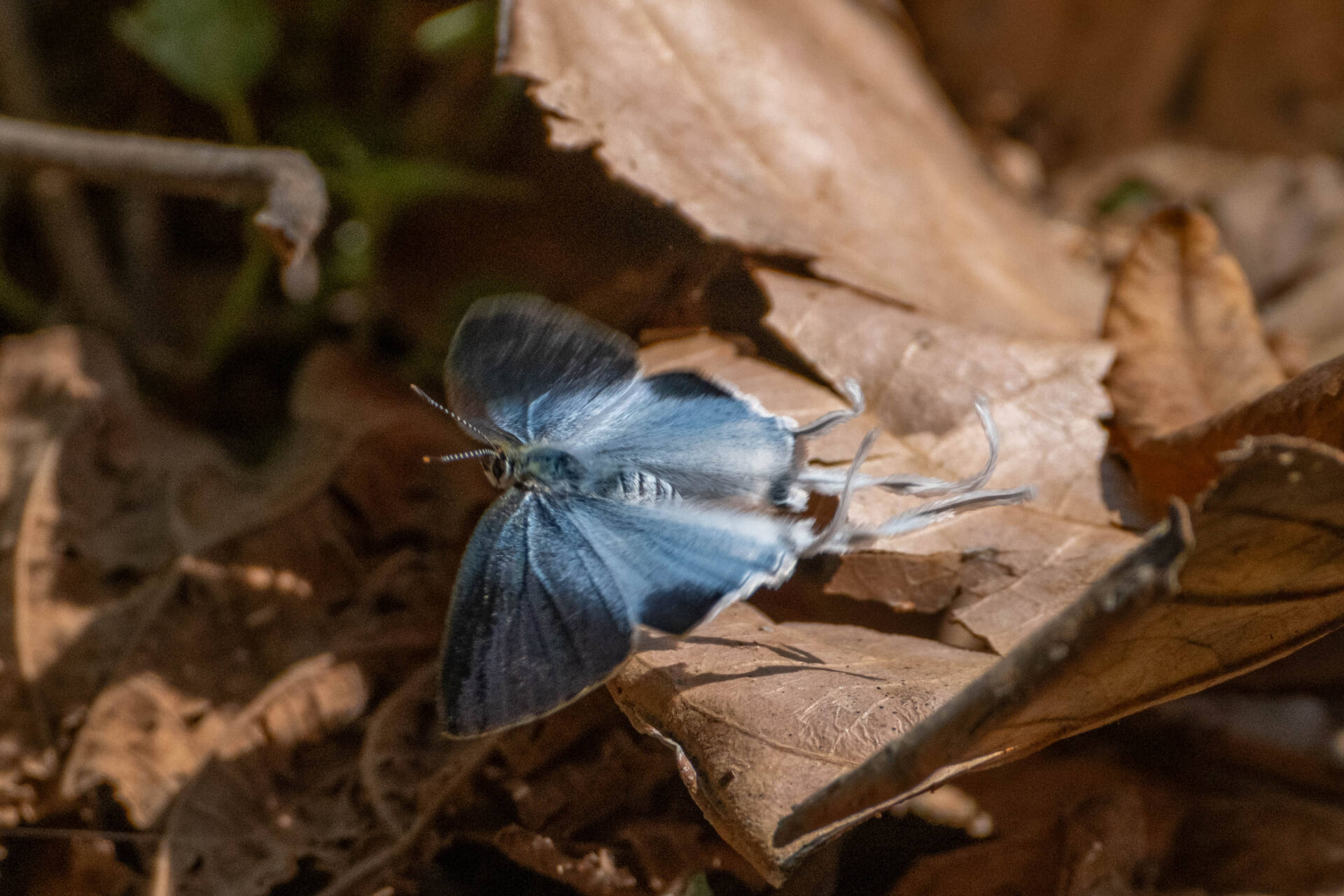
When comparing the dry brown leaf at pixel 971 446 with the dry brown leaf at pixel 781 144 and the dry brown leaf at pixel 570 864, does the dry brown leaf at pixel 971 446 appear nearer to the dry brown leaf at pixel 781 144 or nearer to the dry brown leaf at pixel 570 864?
the dry brown leaf at pixel 781 144

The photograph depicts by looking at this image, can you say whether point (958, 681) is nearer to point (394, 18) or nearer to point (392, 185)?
point (392, 185)

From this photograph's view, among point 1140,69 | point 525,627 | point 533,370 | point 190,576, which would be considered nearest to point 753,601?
point 525,627

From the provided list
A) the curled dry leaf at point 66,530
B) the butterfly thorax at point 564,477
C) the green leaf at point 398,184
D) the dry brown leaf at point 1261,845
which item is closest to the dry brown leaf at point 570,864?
the butterfly thorax at point 564,477

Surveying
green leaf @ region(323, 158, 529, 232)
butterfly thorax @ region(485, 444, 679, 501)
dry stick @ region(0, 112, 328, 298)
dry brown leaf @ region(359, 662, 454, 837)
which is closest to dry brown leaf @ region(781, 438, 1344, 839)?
butterfly thorax @ region(485, 444, 679, 501)

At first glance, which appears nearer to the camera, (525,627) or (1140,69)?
(525,627)

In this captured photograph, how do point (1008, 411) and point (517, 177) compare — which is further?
point (517, 177)

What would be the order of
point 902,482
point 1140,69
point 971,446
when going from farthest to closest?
point 1140,69 → point 971,446 → point 902,482

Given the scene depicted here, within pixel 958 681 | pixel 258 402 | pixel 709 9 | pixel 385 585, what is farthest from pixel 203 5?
pixel 958 681

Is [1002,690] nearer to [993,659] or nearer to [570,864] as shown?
[993,659]
